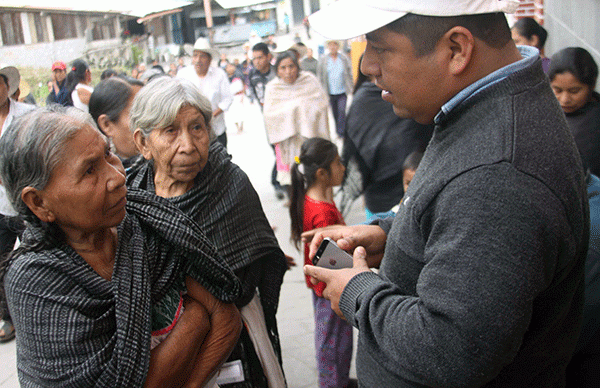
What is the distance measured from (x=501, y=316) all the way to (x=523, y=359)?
298mm

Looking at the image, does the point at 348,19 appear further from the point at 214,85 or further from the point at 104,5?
the point at 104,5

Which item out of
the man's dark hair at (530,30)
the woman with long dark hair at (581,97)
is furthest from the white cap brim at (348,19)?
the man's dark hair at (530,30)

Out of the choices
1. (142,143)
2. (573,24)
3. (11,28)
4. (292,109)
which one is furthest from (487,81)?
(11,28)

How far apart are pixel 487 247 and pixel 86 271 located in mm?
1028

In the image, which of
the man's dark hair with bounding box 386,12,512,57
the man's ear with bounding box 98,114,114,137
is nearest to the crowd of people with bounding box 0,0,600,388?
the man's dark hair with bounding box 386,12,512,57

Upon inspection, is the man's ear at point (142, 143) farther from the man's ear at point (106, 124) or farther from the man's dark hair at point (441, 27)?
the man's dark hair at point (441, 27)

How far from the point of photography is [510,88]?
103 centimetres

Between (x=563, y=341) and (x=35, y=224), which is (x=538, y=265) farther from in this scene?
(x=35, y=224)

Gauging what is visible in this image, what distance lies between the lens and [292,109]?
6090 mm

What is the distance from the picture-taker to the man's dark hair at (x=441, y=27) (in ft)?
3.46

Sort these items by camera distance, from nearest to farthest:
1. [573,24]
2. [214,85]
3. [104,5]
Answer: [573,24], [214,85], [104,5]

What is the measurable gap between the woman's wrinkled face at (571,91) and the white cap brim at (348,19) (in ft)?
6.93

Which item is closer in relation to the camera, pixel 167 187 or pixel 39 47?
pixel 167 187

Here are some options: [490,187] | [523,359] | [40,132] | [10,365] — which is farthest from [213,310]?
[10,365]
